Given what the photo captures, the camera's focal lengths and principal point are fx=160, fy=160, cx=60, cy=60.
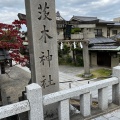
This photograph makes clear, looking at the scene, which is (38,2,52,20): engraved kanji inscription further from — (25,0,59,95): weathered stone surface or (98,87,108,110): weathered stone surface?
(98,87,108,110): weathered stone surface

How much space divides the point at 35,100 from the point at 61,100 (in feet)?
2.52

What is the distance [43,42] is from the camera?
5.20 metres

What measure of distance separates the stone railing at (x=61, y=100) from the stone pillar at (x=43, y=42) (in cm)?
125

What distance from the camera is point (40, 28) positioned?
5109 mm

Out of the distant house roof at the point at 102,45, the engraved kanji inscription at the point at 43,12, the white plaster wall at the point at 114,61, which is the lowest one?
the white plaster wall at the point at 114,61

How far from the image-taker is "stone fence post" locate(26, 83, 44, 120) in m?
3.74

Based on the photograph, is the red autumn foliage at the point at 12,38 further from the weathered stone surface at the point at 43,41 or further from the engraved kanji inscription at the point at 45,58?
the engraved kanji inscription at the point at 45,58

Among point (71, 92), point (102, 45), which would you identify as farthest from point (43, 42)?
point (102, 45)

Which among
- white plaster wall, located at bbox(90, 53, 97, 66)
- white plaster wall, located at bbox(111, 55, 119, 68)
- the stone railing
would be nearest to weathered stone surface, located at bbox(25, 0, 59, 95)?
the stone railing

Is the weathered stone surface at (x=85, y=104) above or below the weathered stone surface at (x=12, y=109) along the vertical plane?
below

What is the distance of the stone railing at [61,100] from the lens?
3721mm

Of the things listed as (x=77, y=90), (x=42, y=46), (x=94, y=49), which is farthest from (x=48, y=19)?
(x=94, y=49)

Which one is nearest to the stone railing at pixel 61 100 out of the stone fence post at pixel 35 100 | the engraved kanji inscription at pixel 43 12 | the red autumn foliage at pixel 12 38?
the stone fence post at pixel 35 100

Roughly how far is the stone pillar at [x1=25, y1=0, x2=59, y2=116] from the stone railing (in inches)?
49.1
